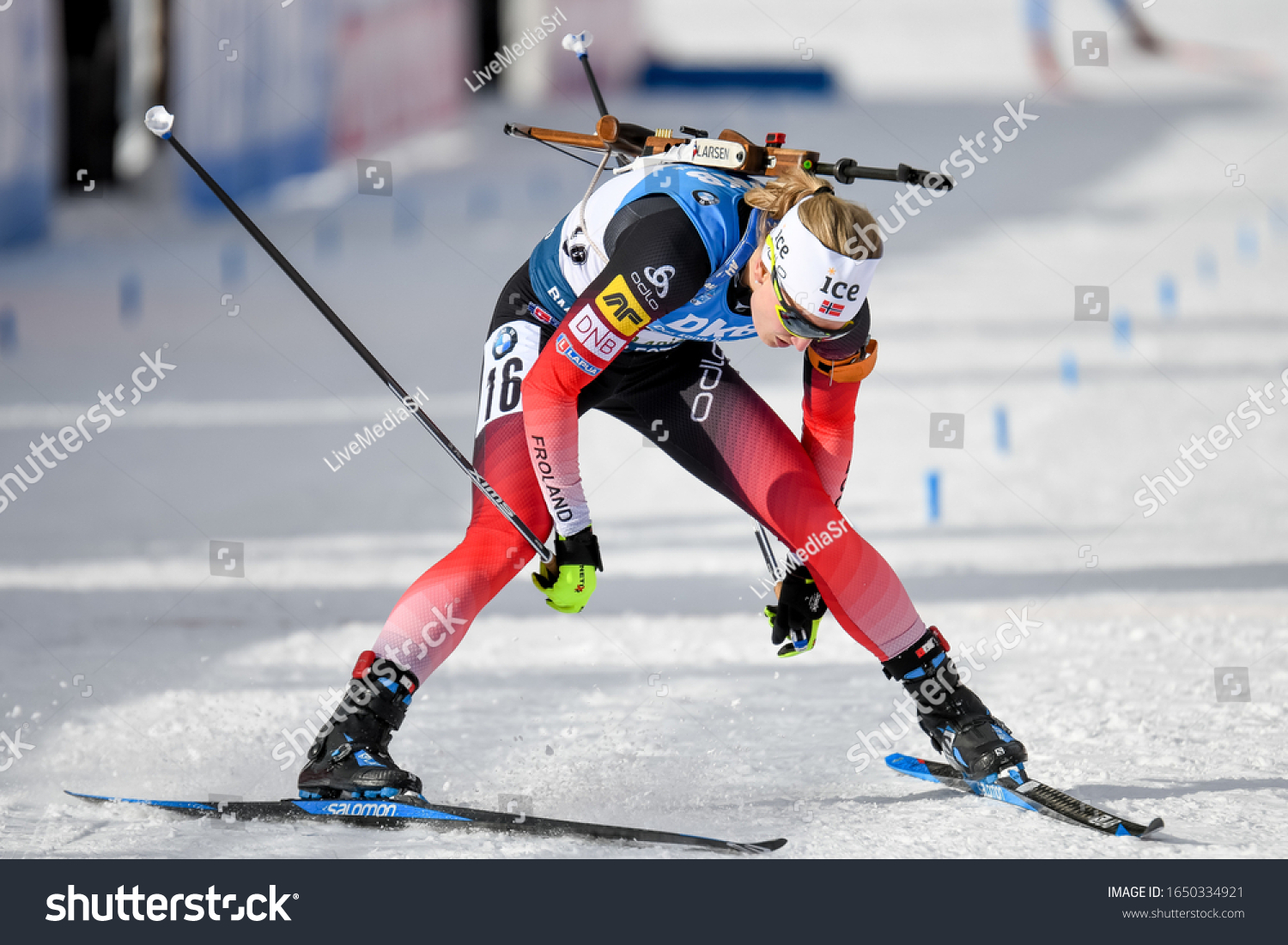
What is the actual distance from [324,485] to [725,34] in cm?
2325

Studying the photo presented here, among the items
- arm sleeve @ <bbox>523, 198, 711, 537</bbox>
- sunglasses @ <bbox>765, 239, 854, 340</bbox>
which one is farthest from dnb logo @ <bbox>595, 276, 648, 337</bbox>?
sunglasses @ <bbox>765, 239, 854, 340</bbox>

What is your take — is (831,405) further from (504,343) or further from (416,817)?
(416,817)

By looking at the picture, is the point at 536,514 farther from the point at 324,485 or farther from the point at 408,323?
the point at 408,323

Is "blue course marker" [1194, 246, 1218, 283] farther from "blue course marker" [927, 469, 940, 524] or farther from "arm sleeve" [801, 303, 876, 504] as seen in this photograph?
"arm sleeve" [801, 303, 876, 504]

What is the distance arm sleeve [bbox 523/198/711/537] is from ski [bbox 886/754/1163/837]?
3.77ft

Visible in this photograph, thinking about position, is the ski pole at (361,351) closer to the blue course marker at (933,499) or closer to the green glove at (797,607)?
the green glove at (797,607)

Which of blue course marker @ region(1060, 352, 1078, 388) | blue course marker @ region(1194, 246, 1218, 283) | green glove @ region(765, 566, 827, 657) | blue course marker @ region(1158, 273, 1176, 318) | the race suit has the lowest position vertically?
green glove @ region(765, 566, 827, 657)

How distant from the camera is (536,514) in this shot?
3518 mm

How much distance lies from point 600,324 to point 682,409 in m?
0.45

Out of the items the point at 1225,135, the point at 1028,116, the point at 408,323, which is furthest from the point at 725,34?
the point at 408,323

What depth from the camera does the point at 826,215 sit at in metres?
3.07

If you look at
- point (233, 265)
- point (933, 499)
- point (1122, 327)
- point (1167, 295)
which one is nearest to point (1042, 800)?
point (933, 499)

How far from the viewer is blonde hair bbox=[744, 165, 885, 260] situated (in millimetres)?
3059

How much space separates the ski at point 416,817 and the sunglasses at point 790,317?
1068 mm
